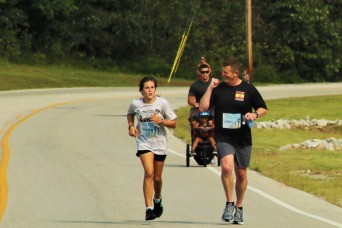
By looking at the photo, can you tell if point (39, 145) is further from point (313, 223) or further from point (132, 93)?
point (132, 93)

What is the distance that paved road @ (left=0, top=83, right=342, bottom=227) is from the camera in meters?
13.1

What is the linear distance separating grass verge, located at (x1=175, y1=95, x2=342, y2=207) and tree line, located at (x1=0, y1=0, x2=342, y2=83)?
27188 millimetres

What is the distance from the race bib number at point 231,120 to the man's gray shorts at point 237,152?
0.22m

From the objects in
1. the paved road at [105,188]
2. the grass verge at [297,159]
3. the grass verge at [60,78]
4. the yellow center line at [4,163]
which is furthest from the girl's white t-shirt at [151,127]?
the grass verge at [60,78]

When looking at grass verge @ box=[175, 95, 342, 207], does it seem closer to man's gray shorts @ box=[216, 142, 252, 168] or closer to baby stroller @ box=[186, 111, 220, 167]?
baby stroller @ box=[186, 111, 220, 167]

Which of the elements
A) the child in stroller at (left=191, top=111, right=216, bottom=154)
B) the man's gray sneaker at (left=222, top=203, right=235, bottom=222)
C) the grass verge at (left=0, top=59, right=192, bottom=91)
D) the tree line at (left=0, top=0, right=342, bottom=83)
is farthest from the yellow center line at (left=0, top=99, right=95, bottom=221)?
the tree line at (left=0, top=0, right=342, bottom=83)

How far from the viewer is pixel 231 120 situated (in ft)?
41.0

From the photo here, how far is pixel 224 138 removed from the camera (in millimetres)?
12602

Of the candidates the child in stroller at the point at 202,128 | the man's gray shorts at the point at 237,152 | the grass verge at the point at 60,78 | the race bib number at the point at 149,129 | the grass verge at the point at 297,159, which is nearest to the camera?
the man's gray shorts at the point at 237,152

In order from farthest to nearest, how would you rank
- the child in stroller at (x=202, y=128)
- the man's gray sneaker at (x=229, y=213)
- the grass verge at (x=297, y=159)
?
1. the child in stroller at (x=202, y=128)
2. the grass verge at (x=297, y=159)
3. the man's gray sneaker at (x=229, y=213)

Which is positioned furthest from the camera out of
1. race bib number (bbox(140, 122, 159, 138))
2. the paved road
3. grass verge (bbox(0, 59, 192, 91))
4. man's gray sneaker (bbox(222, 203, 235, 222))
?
grass verge (bbox(0, 59, 192, 91))

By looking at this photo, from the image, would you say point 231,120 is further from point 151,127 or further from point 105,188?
point 105,188

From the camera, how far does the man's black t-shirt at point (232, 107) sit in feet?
41.0

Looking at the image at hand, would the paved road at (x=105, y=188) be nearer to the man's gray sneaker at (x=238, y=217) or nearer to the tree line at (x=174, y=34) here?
the man's gray sneaker at (x=238, y=217)
